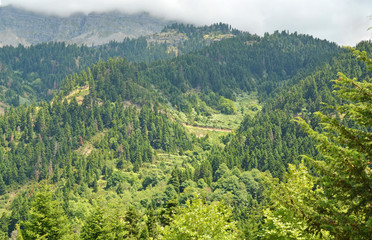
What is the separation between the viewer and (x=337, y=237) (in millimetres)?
21703

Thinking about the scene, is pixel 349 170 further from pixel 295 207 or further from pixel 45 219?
pixel 45 219

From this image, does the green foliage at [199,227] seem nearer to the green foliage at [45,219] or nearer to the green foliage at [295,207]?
the green foliage at [295,207]

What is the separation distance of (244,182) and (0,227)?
11060 centimetres

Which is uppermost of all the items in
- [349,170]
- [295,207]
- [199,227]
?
[349,170]

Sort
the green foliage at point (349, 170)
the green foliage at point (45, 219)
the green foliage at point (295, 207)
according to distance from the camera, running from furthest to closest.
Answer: the green foliage at point (45, 219), the green foliage at point (295, 207), the green foliage at point (349, 170)

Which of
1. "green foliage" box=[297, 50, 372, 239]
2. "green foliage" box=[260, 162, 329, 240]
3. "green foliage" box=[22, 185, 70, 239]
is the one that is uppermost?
"green foliage" box=[297, 50, 372, 239]

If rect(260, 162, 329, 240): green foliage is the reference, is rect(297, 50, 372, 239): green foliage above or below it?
above

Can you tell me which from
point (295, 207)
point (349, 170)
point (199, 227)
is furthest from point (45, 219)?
point (349, 170)

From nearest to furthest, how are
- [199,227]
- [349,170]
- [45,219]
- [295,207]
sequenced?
[349,170] → [295,207] → [199,227] → [45,219]

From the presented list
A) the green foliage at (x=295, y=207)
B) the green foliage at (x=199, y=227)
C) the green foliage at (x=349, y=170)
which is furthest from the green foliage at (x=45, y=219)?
the green foliage at (x=349, y=170)

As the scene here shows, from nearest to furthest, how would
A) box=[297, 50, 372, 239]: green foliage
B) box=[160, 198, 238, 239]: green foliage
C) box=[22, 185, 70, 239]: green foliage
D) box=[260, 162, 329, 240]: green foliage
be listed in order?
1. box=[297, 50, 372, 239]: green foliage
2. box=[260, 162, 329, 240]: green foliage
3. box=[160, 198, 238, 239]: green foliage
4. box=[22, 185, 70, 239]: green foliage

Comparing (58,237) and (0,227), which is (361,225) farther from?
(0,227)

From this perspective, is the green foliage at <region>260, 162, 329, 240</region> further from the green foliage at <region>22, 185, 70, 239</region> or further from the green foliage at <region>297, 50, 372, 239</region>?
the green foliage at <region>22, 185, 70, 239</region>

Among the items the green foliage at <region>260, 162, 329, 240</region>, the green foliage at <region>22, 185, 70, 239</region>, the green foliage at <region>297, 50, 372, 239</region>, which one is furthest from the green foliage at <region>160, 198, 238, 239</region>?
the green foliage at <region>22, 185, 70, 239</region>
